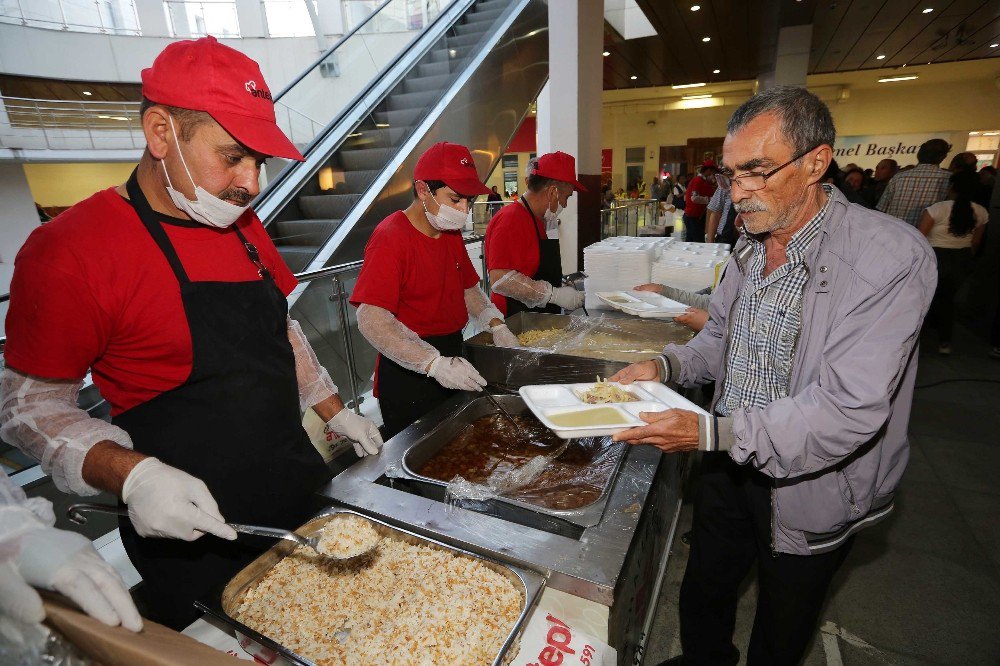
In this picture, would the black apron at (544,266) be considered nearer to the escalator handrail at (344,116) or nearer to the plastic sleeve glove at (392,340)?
the plastic sleeve glove at (392,340)

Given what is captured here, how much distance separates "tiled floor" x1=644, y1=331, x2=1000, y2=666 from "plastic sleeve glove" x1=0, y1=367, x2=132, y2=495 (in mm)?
2178

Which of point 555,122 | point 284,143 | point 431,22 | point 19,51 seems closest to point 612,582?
point 284,143

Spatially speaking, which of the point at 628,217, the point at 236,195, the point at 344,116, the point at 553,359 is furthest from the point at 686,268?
the point at 628,217

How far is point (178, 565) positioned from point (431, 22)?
28.4ft

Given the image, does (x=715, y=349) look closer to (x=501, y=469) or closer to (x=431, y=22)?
(x=501, y=469)

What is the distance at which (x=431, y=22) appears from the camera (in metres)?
7.88

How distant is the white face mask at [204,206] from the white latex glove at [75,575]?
0.86 metres

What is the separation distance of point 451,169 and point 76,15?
16.8 m

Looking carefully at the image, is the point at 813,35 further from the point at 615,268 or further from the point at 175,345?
the point at 175,345

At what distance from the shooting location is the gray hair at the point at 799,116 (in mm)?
1251

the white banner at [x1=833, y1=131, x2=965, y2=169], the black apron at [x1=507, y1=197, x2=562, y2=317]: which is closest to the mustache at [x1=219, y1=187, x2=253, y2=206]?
the black apron at [x1=507, y1=197, x2=562, y2=317]

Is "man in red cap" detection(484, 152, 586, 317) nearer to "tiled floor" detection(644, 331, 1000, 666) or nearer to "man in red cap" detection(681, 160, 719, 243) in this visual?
"tiled floor" detection(644, 331, 1000, 666)

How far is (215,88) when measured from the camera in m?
1.12

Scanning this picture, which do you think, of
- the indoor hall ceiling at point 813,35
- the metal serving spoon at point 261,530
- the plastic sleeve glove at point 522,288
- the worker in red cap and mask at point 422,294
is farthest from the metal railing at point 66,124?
the metal serving spoon at point 261,530
